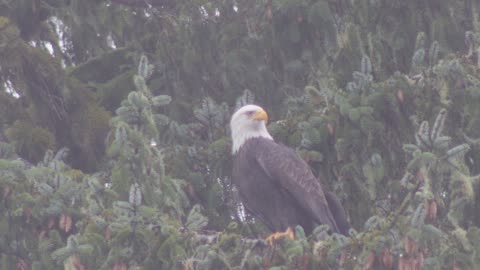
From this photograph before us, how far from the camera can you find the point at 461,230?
657 cm

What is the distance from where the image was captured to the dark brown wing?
827 cm

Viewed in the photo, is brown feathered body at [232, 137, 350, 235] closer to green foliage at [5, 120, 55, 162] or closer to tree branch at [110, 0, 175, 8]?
green foliage at [5, 120, 55, 162]

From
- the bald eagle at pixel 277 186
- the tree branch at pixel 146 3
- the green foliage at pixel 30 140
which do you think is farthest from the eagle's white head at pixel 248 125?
the tree branch at pixel 146 3

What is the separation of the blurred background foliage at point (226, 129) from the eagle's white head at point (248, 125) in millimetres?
105

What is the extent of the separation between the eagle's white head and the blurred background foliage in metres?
0.11

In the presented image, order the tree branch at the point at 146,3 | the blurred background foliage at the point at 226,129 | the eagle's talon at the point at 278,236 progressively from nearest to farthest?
the blurred background foliage at the point at 226,129
the eagle's talon at the point at 278,236
the tree branch at the point at 146,3

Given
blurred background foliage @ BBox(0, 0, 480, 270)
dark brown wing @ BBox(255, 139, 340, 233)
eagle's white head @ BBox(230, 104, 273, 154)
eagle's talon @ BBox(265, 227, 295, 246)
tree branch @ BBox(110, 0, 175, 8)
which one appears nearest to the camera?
blurred background foliage @ BBox(0, 0, 480, 270)

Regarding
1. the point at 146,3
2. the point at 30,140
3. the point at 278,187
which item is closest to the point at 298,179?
the point at 278,187

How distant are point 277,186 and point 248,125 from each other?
0.54m

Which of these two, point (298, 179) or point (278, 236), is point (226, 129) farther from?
point (278, 236)

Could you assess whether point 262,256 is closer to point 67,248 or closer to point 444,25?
point 67,248

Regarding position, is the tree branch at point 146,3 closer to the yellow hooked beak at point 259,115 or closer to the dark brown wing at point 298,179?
the yellow hooked beak at point 259,115

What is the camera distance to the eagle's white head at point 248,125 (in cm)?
887

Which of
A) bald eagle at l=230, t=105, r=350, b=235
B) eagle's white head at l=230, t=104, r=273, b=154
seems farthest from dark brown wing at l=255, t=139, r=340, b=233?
eagle's white head at l=230, t=104, r=273, b=154
